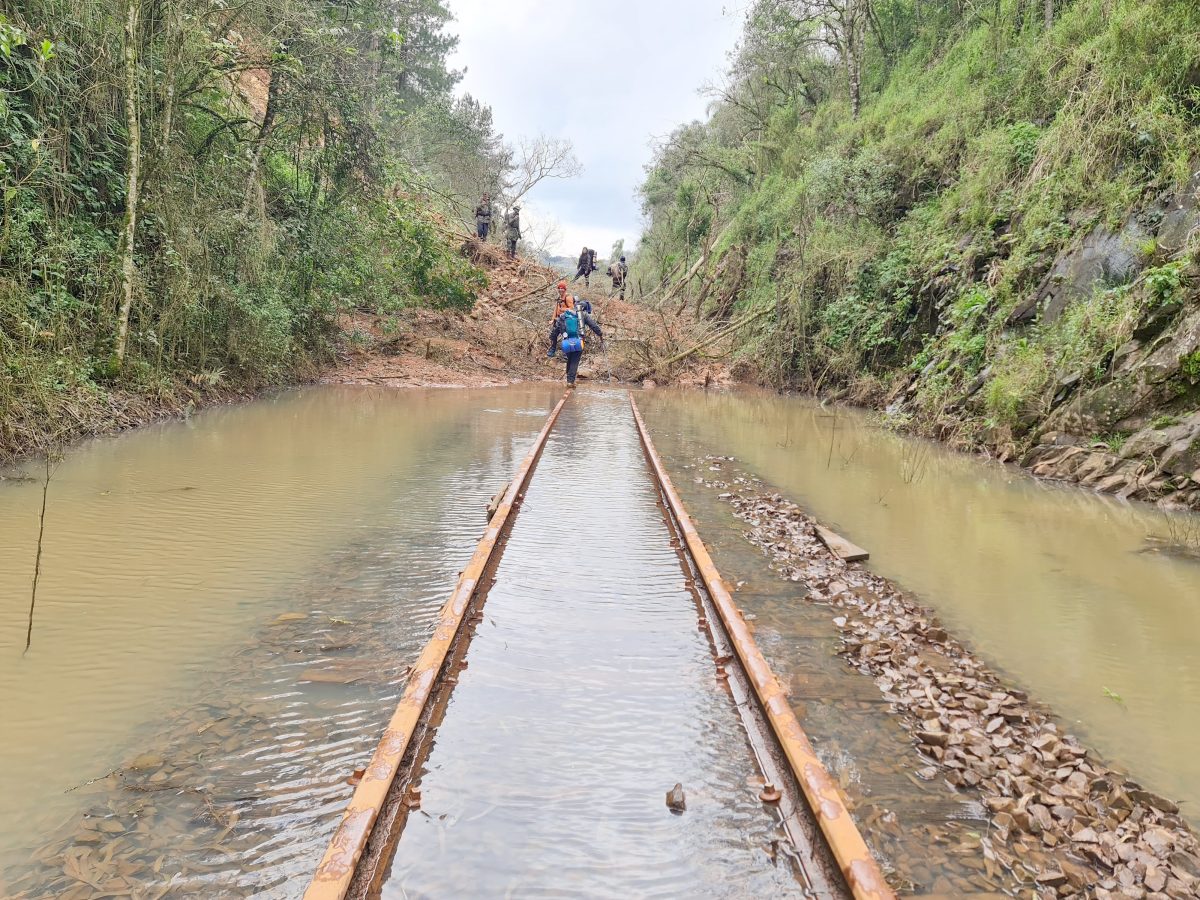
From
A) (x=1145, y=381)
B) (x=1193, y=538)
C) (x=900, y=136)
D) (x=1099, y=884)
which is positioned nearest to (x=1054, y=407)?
(x=1145, y=381)

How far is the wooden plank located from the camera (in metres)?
5.68

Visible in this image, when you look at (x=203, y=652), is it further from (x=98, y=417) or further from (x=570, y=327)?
(x=570, y=327)

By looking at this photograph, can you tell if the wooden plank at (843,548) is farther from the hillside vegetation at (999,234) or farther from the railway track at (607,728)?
the hillside vegetation at (999,234)

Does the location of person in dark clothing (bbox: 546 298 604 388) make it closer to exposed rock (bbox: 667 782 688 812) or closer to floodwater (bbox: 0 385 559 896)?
floodwater (bbox: 0 385 559 896)

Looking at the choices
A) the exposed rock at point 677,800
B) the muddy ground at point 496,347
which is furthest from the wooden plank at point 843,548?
the muddy ground at point 496,347

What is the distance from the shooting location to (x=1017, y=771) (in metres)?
3.00

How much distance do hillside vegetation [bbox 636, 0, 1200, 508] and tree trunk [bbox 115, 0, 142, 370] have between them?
1220 centimetres

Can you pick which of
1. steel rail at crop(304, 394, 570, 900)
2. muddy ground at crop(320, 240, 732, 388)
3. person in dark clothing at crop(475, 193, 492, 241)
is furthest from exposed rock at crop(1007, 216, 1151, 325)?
person in dark clothing at crop(475, 193, 492, 241)

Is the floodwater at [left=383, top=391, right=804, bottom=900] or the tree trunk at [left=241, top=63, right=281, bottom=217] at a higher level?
the tree trunk at [left=241, top=63, right=281, bottom=217]

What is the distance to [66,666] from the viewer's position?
3545 millimetres

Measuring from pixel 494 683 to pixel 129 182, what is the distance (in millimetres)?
10600

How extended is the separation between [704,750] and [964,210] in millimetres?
14558

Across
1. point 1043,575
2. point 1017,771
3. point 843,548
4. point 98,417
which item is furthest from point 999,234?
point 98,417

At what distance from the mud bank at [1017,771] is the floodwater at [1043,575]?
0.24 metres
